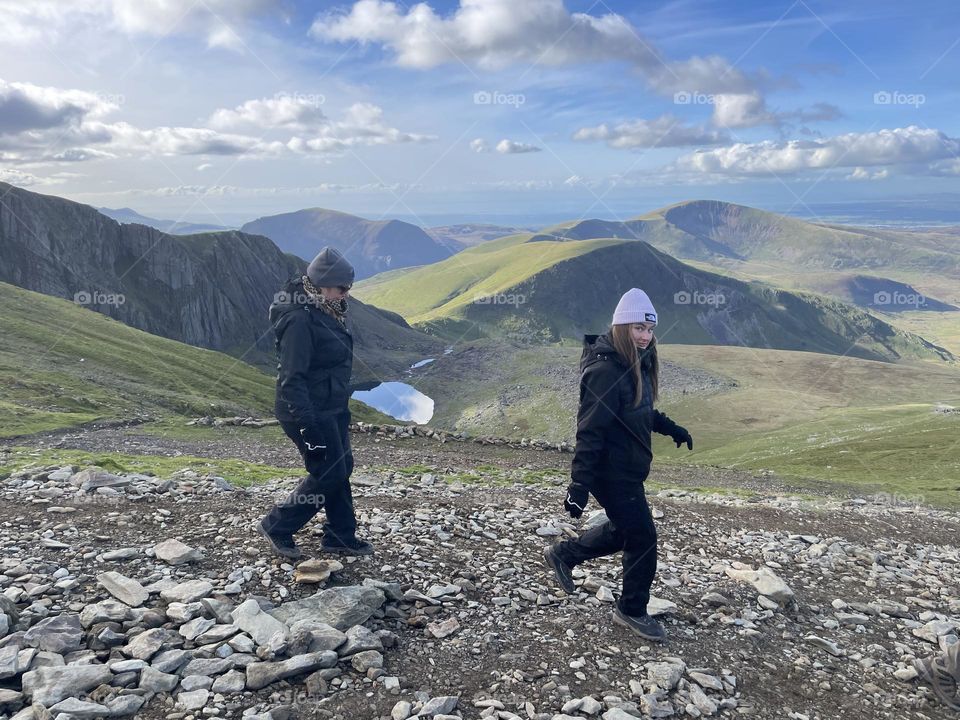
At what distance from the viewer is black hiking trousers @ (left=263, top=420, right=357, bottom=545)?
9781 mm

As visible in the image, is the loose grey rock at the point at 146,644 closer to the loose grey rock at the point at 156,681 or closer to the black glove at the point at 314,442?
the loose grey rock at the point at 156,681

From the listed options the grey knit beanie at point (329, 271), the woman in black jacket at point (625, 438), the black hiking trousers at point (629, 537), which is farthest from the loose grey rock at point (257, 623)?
the grey knit beanie at point (329, 271)

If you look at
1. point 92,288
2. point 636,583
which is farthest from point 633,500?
point 92,288

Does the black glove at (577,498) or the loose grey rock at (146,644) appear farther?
the black glove at (577,498)

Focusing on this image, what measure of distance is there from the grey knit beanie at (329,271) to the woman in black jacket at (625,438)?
12.8 feet

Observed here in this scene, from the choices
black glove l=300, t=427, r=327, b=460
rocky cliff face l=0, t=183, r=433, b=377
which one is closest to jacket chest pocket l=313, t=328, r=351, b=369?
A: black glove l=300, t=427, r=327, b=460

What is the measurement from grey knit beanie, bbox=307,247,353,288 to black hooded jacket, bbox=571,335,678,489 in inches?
155

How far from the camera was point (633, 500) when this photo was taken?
347 inches

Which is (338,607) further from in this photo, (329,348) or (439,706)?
(329,348)

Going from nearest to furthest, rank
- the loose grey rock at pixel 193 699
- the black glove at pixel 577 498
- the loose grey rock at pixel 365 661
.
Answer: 1. the loose grey rock at pixel 193 699
2. the loose grey rock at pixel 365 661
3. the black glove at pixel 577 498

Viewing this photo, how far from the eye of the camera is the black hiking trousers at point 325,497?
9.78m

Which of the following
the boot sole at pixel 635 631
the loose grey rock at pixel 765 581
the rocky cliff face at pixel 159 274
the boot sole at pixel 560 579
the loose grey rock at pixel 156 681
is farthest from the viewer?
the rocky cliff face at pixel 159 274

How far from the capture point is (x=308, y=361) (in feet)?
30.2

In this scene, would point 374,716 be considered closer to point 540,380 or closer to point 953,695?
point 953,695
